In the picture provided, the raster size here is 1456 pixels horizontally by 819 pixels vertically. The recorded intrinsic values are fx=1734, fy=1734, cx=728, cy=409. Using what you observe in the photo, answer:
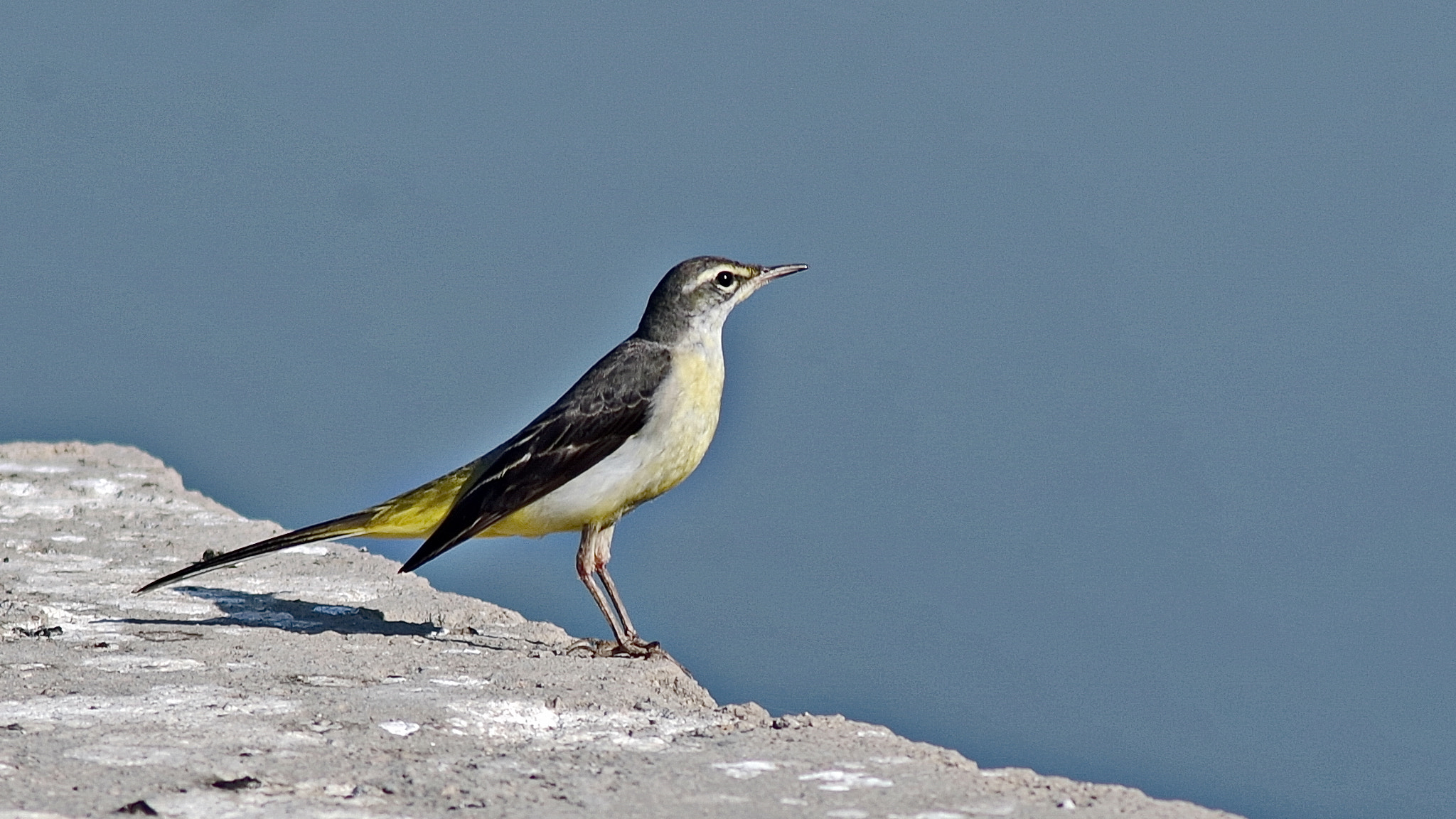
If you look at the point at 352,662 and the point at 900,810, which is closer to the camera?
the point at 900,810

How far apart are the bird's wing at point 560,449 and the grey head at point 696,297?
0.30 meters

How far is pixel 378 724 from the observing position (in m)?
6.01

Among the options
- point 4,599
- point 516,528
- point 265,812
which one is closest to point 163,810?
point 265,812

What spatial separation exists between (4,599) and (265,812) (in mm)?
4059

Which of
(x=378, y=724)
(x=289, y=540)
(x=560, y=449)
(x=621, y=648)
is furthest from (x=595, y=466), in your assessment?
(x=378, y=724)

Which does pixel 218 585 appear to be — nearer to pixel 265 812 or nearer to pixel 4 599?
pixel 4 599

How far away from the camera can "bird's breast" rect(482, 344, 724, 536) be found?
312 inches

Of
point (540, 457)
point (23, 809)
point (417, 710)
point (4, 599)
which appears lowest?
point (23, 809)

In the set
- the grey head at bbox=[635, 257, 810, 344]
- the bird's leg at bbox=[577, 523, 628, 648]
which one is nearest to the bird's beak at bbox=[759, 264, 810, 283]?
the grey head at bbox=[635, 257, 810, 344]

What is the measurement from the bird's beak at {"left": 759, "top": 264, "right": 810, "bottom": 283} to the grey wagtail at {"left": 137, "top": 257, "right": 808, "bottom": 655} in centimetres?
36

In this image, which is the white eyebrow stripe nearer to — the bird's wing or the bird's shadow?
the bird's wing

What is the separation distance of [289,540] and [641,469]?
69.4 inches

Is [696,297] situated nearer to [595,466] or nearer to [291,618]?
[595,466]

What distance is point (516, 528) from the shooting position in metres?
8.10
